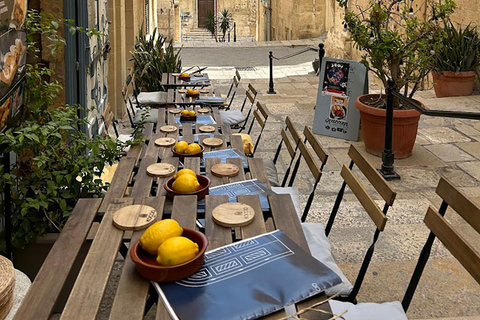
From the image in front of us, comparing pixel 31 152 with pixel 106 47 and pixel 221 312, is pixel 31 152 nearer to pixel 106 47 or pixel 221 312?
pixel 221 312

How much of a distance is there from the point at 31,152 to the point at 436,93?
715 cm

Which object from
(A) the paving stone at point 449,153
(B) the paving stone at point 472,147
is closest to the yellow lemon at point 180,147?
(A) the paving stone at point 449,153

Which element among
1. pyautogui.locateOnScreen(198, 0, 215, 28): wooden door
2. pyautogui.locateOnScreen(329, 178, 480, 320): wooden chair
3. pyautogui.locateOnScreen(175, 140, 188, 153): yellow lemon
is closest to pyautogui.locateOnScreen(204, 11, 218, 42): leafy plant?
pyautogui.locateOnScreen(198, 0, 215, 28): wooden door

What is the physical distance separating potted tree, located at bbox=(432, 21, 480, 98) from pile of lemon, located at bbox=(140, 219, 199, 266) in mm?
7228

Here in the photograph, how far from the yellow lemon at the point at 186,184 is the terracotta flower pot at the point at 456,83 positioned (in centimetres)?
661

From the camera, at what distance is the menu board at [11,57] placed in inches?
117

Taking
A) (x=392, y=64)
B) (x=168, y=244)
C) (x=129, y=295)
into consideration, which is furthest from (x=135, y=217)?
(x=392, y=64)

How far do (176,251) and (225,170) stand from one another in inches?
48.0

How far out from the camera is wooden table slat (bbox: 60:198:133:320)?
1.76m

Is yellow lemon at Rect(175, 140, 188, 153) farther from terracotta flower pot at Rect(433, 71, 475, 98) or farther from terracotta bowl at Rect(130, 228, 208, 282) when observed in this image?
terracotta flower pot at Rect(433, 71, 475, 98)

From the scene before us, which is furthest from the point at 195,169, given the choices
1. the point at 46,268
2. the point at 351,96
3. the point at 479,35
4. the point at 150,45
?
the point at 479,35

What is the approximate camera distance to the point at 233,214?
2406 millimetres

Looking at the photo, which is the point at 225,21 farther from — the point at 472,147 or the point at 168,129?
the point at 168,129

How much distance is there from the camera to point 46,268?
202 cm
